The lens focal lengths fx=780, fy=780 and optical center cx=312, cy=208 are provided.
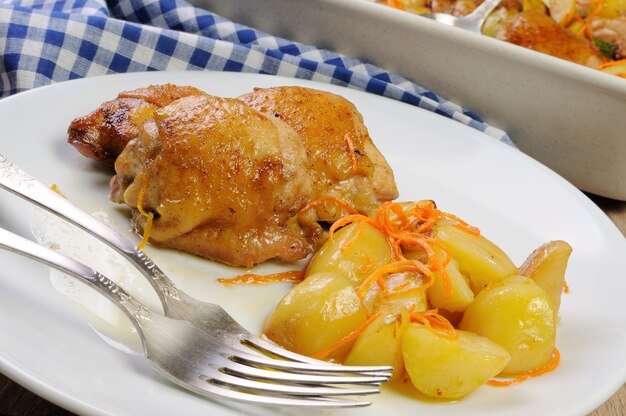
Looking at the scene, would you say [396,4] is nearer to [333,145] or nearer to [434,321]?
[333,145]

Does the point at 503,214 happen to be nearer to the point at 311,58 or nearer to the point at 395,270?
the point at 395,270

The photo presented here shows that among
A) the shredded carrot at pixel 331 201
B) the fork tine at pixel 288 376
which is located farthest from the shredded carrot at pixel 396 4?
the fork tine at pixel 288 376

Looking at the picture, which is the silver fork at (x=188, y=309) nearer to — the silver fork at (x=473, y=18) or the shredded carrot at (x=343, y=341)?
the shredded carrot at (x=343, y=341)

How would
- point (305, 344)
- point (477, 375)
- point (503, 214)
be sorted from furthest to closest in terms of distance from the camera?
point (503, 214)
point (305, 344)
point (477, 375)

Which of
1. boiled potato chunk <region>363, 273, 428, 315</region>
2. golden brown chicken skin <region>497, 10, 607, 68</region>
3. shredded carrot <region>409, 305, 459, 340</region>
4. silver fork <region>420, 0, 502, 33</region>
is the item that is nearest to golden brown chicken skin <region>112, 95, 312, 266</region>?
boiled potato chunk <region>363, 273, 428, 315</region>

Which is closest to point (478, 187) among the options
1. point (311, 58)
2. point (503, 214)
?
point (503, 214)
